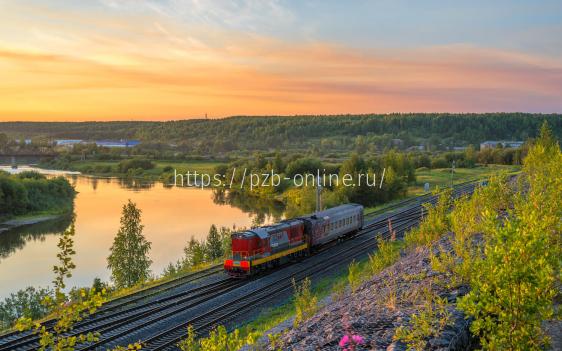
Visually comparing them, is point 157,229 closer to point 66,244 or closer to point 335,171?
point 335,171

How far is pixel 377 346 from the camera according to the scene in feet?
37.4

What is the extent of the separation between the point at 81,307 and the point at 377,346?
22.4 ft

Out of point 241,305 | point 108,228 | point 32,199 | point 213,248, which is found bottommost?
point 108,228

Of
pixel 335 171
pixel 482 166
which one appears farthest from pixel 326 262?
pixel 482 166

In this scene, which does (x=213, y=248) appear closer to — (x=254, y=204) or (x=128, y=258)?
(x=128, y=258)

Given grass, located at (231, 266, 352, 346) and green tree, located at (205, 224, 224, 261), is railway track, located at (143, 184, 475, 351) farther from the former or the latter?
green tree, located at (205, 224, 224, 261)

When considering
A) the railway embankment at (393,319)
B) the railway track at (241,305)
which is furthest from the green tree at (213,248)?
the railway embankment at (393,319)

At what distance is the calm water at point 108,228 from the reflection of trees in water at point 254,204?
0.17 m

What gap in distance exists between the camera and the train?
1200 inches

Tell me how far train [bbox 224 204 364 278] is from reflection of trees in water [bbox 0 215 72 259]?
3525 centimetres

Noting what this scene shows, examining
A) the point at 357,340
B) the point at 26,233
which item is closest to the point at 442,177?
the point at 26,233

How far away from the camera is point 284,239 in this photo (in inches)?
1329

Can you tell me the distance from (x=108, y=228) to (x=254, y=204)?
3225 centimetres

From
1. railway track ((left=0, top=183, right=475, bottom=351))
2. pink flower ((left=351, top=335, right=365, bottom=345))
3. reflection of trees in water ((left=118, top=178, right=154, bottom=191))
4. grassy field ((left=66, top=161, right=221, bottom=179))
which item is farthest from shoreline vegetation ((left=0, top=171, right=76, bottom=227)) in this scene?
pink flower ((left=351, top=335, right=365, bottom=345))
